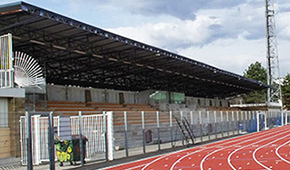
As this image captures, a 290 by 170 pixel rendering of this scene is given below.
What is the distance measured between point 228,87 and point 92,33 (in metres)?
41.9

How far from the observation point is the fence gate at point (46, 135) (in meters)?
16.6

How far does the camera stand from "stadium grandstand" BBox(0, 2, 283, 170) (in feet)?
58.6

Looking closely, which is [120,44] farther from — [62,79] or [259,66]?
[259,66]

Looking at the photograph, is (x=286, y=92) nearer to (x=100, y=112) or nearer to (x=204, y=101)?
(x=204, y=101)

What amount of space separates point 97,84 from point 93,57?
1453cm

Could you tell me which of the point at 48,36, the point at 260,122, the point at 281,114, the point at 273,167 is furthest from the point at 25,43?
the point at 281,114

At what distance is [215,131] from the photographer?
34.1 metres

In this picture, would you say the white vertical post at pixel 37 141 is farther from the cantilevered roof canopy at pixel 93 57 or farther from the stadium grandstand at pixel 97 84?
the cantilevered roof canopy at pixel 93 57

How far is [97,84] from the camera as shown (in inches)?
1748

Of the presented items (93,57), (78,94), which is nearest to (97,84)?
(78,94)

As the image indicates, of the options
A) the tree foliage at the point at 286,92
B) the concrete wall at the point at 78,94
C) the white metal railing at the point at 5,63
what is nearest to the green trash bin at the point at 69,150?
the white metal railing at the point at 5,63

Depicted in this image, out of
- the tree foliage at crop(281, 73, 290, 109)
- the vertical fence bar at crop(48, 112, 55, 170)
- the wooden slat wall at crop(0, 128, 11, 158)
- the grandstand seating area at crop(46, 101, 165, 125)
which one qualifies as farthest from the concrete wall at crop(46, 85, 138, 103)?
the tree foliage at crop(281, 73, 290, 109)

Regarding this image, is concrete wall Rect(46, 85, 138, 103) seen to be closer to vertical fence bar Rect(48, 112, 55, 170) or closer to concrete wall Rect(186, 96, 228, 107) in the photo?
concrete wall Rect(186, 96, 228, 107)

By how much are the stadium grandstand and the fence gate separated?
0.05m
